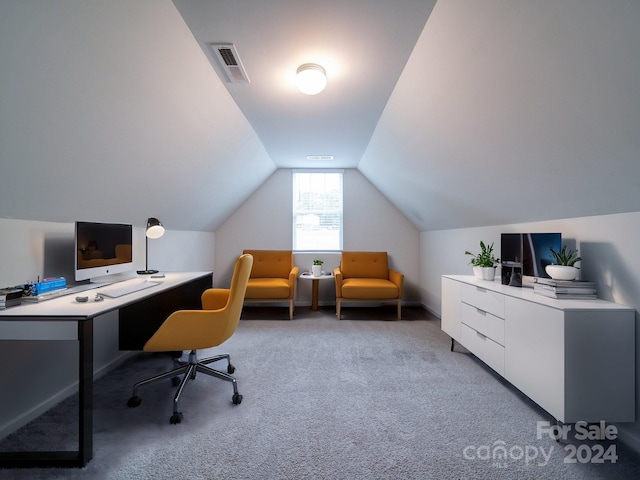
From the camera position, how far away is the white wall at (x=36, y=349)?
1743mm

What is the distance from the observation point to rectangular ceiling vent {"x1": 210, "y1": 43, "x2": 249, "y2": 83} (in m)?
2.01

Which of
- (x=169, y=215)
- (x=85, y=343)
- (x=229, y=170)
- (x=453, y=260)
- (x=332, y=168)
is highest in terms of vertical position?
(x=332, y=168)

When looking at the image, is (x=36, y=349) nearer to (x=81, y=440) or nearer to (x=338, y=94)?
(x=81, y=440)

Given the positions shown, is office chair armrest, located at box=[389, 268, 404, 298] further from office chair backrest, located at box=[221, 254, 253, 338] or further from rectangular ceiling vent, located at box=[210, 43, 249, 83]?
rectangular ceiling vent, located at box=[210, 43, 249, 83]

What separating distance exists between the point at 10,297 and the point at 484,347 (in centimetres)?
323

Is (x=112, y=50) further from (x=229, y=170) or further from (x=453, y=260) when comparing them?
(x=453, y=260)

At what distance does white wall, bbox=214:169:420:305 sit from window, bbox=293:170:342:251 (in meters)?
0.14

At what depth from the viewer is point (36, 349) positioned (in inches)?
75.0

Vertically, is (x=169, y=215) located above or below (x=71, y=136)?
below

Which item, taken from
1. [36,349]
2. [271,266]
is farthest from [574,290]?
[271,266]

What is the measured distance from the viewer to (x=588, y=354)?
64.0 inches

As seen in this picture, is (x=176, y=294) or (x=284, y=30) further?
(x=176, y=294)

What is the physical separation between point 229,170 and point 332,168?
7.17 feet

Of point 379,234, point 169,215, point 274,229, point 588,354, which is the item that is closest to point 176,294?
point 169,215
